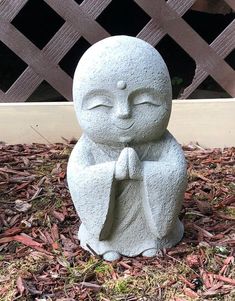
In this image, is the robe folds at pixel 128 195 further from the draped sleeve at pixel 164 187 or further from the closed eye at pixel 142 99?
the closed eye at pixel 142 99

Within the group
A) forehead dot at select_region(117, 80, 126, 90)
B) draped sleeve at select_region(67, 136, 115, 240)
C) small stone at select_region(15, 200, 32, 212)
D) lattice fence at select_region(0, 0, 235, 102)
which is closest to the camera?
forehead dot at select_region(117, 80, 126, 90)

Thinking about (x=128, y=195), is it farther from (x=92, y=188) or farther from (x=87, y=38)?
(x=87, y=38)

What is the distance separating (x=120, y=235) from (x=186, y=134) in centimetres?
119

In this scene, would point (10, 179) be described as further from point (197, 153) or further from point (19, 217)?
point (197, 153)

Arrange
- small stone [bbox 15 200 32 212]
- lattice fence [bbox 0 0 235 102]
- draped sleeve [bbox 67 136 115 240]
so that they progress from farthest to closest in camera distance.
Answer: lattice fence [bbox 0 0 235 102]
small stone [bbox 15 200 32 212]
draped sleeve [bbox 67 136 115 240]

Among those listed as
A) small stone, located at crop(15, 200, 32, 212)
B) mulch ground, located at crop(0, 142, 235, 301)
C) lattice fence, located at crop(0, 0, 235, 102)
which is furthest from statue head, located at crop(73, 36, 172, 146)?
lattice fence, located at crop(0, 0, 235, 102)

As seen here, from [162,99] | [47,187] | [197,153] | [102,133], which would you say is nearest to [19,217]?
[47,187]

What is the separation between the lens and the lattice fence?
3.04 meters

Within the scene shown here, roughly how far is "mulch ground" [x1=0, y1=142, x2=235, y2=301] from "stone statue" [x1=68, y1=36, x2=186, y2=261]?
0.28 feet

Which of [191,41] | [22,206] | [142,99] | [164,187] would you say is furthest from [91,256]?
[191,41]

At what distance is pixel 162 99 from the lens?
1887mm

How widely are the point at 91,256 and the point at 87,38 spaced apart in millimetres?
1384

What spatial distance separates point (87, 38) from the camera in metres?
3.08

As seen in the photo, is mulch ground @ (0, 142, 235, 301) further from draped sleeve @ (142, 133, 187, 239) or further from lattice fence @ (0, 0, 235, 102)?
lattice fence @ (0, 0, 235, 102)
